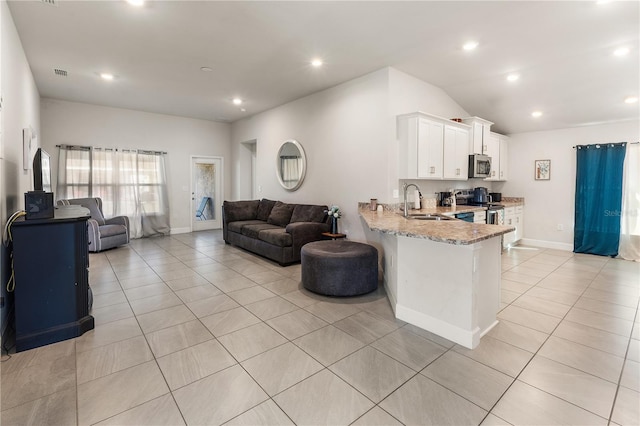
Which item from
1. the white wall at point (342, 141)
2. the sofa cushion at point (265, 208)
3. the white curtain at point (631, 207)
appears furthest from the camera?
the sofa cushion at point (265, 208)

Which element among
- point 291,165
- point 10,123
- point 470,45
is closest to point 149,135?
point 291,165

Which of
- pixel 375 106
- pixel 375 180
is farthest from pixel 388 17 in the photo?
pixel 375 180

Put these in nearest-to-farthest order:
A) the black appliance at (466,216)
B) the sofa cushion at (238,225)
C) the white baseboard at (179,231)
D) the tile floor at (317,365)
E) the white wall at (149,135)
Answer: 1. the tile floor at (317,365)
2. the black appliance at (466,216)
3. the sofa cushion at (238,225)
4. the white wall at (149,135)
5. the white baseboard at (179,231)

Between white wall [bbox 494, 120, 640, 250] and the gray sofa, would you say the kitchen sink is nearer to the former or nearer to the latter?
the gray sofa

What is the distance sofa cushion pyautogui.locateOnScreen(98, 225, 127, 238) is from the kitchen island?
206 inches

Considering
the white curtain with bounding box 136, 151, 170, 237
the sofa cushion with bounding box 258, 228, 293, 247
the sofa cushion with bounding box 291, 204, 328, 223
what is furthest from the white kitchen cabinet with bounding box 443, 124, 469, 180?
the white curtain with bounding box 136, 151, 170, 237

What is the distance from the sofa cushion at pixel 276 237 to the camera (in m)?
4.59

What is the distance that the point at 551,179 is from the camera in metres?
6.18

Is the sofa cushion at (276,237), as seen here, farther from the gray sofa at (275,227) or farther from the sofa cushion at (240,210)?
the sofa cushion at (240,210)

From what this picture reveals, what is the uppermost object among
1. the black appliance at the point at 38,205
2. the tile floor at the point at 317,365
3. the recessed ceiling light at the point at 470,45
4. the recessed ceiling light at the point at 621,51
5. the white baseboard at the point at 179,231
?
the recessed ceiling light at the point at 470,45

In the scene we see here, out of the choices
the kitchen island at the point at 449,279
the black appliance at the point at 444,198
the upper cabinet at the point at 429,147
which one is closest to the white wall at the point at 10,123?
the kitchen island at the point at 449,279

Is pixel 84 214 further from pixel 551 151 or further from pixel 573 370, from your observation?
pixel 551 151

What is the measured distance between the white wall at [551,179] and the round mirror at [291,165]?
4670 millimetres

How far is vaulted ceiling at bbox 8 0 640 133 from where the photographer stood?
2.88 meters
